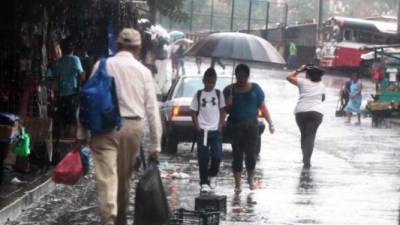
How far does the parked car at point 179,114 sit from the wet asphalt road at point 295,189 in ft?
1.23

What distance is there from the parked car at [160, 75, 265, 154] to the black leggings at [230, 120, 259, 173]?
4.91 metres

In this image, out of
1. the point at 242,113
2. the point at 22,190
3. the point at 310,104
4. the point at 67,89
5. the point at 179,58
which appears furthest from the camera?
the point at 179,58

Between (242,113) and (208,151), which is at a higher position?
(242,113)

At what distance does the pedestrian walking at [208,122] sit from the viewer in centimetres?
1358

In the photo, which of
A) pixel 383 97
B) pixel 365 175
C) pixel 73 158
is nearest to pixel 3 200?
pixel 73 158

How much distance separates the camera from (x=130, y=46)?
29.8 feet

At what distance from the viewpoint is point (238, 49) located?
587 inches

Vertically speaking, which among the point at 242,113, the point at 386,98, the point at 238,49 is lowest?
the point at 386,98

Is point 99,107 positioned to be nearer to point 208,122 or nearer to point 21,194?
point 21,194

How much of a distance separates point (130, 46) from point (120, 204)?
1.43 meters

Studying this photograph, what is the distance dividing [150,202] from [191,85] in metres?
12.1

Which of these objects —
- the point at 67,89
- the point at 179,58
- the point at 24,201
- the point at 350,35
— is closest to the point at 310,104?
the point at 67,89

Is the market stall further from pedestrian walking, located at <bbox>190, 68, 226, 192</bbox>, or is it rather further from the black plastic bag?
the black plastic bag

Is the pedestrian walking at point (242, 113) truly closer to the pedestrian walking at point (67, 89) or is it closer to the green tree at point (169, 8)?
the pedestrian walking at point (67, 89)
